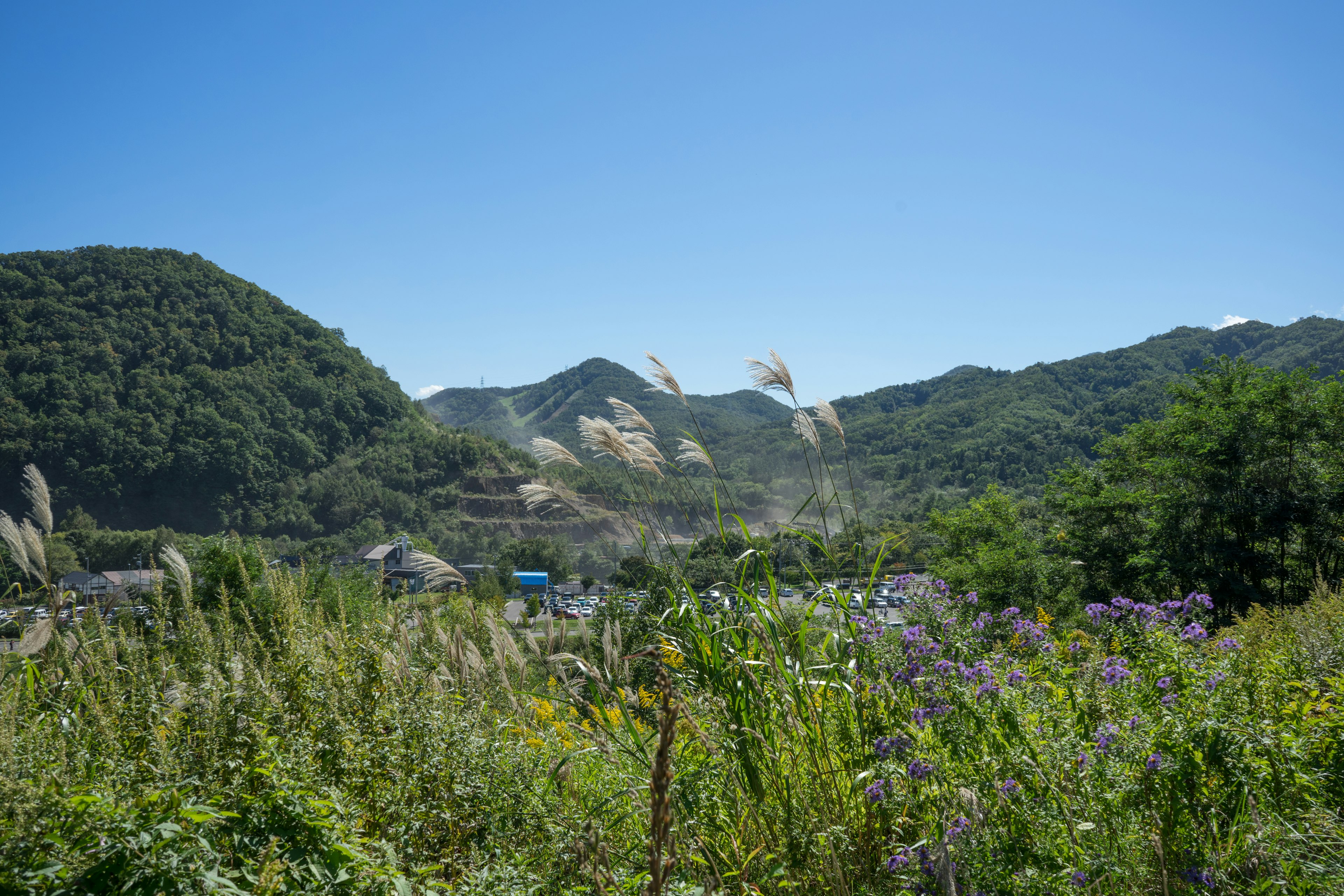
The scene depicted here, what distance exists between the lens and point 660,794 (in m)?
0.66

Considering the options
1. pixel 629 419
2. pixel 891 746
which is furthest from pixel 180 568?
pixel 891 746

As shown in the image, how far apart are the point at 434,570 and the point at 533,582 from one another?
5142cm

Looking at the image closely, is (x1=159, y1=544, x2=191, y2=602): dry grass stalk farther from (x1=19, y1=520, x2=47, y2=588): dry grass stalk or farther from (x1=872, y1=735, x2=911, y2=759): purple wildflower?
(x1=872, y1=735, x2=911, y2=759): purple wildflower

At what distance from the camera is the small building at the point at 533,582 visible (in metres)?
49.4

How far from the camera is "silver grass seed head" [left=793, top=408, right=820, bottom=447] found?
2977 mm

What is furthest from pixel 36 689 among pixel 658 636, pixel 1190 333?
pixel 1190 333

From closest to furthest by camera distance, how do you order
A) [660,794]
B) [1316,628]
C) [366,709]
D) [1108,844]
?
[660,794] < [1108,844] < [366,709] < [1316,628]

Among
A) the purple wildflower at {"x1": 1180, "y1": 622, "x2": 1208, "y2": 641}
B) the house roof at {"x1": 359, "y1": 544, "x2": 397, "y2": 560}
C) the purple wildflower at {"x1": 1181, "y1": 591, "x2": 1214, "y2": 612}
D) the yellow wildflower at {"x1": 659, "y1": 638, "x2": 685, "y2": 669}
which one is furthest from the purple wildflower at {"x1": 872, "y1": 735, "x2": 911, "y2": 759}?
the house roof at {"x1": 359, "y1": 544, "x2": 397, "y2": 560}

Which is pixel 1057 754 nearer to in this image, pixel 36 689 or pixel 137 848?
pixel 137 848

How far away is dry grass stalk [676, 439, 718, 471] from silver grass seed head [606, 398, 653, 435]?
28 centimetres

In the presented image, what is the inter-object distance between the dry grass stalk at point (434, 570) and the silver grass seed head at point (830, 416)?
2077 mm

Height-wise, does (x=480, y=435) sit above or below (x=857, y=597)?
above

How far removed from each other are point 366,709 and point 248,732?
451mm

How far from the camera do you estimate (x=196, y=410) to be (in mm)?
69250
